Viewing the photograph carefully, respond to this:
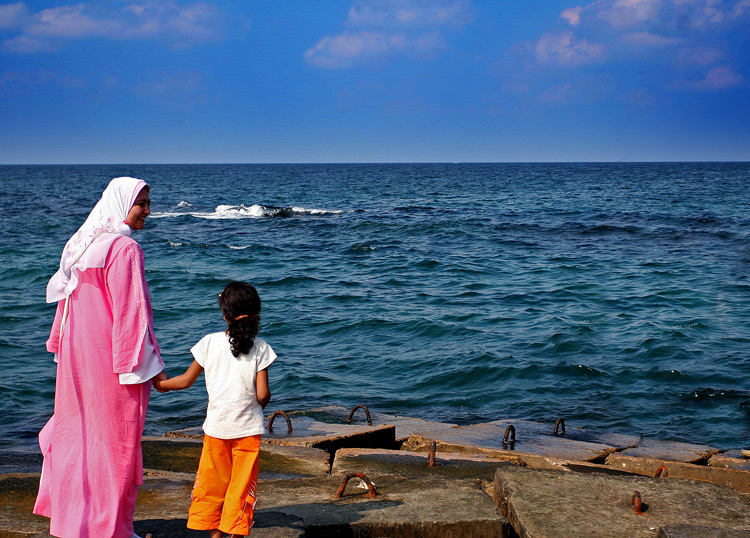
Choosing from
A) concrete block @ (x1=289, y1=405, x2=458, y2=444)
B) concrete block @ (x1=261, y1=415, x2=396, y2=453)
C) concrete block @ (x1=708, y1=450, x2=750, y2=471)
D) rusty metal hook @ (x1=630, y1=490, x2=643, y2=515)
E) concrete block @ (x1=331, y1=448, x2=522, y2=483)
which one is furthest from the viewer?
concrete block @ (x1=289, y1=405, x2=458, y2=444)

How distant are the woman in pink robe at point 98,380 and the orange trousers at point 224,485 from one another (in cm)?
31

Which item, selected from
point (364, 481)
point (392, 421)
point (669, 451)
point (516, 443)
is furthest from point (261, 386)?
point (669, 451)

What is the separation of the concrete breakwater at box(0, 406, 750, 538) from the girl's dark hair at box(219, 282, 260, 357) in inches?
33.8

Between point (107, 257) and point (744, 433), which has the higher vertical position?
point (107, 257)

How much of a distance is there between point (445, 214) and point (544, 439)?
997 inches

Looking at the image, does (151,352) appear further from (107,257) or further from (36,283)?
(36,283)

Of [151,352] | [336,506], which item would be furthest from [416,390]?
[151,352]

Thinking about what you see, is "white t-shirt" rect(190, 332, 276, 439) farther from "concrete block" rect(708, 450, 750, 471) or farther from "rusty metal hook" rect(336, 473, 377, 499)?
"concrete block" rect(708, 450, 750, 471)

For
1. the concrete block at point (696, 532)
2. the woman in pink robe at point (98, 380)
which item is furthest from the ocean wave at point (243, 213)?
the concrete block at point (696, 532)

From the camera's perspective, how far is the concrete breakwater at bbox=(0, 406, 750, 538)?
3178mm

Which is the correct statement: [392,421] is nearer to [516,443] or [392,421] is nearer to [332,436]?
[516,443]

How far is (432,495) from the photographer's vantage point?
3.54 m

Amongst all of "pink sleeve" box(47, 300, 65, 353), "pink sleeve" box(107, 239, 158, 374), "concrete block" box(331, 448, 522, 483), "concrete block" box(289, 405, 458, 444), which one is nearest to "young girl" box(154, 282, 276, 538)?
"pink sleeve" box(107, 239, 158, 374)

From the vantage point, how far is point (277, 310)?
12805 mm
